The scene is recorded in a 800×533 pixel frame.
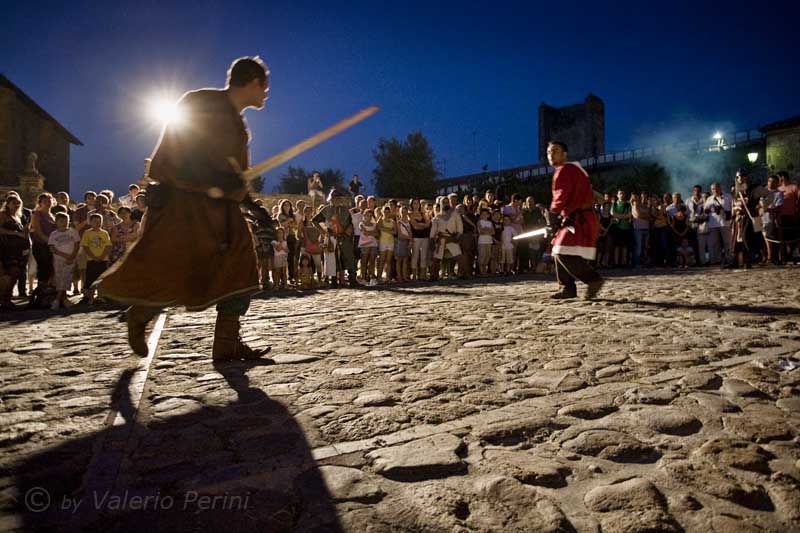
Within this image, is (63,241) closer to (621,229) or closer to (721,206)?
(621,229)

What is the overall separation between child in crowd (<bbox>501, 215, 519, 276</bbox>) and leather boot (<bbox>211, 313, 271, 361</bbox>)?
36.5 feet

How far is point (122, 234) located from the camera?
30.9 ft

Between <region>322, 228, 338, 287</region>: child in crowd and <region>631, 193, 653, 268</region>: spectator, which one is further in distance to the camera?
<region>631, 193, 653, 268</region>: spectator

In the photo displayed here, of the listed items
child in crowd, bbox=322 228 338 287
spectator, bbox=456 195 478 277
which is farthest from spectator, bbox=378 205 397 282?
spectator, bbox=456 195 478 277

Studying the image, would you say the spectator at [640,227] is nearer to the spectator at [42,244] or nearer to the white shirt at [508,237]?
the white shirt at [508,237]

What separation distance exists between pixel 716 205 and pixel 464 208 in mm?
7427

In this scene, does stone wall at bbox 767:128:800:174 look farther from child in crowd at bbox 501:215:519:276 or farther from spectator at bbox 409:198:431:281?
spectator at bbox 409:198:431:281

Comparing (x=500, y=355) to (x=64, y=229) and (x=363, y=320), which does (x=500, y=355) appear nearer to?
(x=363, y=320)

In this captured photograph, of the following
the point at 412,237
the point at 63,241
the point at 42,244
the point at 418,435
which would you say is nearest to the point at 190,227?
the point at 418,435

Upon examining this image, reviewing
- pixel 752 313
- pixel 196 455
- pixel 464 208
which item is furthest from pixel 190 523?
pixel 464 208

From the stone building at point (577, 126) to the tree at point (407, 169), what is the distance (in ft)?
97.9

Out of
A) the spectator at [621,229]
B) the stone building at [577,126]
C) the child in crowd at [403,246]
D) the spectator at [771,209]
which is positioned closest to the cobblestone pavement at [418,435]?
the child in crowd at [403,246]

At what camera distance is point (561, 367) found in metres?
3.15

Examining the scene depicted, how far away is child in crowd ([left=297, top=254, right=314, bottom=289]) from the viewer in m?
11.3
